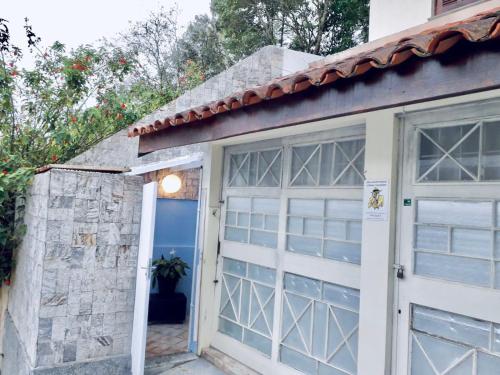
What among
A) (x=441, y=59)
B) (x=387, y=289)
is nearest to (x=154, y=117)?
(x=387, y=289)

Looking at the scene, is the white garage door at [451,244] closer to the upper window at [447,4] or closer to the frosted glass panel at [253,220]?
the frosted glass panel at [253,220]

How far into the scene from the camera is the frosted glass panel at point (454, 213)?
317 cm

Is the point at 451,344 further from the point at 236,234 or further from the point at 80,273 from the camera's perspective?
the point at 80,273

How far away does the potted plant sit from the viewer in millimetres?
7977

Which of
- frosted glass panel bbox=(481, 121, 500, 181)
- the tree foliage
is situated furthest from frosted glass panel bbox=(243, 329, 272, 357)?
the tree foliage

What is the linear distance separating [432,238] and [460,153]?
77cm

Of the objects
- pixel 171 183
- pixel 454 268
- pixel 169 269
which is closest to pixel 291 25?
pixel 171 183

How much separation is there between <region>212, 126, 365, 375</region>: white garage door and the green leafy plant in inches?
83.7

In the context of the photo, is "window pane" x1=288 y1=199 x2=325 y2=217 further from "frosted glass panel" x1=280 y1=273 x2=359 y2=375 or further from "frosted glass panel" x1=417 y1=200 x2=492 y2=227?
"frosted glass panel" x1=417 y1=200 x2=492 y2=227

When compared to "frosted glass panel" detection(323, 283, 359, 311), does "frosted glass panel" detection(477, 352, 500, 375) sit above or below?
below

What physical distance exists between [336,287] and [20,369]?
423cm

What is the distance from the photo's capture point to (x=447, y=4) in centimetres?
509

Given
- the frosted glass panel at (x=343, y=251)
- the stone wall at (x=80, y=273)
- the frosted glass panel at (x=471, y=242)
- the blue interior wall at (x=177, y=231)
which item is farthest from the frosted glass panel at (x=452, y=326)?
the blue interior wall at (x=177, y=231)

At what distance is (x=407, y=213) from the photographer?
3684mm
